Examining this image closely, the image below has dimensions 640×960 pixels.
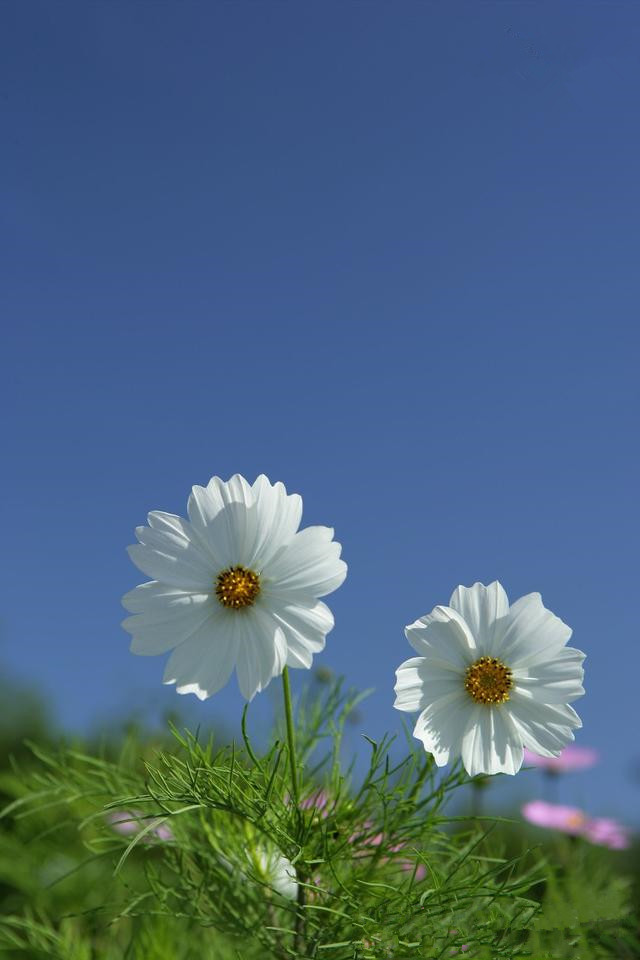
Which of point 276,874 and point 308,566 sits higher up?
point 308,566

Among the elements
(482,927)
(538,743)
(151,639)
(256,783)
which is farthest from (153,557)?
(482,927)

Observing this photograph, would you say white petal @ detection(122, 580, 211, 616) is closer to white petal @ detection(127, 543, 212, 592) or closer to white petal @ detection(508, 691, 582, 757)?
white petal @ detection(127, 543, 212, 592)

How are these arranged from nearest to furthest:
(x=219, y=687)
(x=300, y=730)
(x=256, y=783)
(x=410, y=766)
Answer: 1. (x=219, y=687)
2. (x=256, y=783)
3. (x=410, y=766)
4. (x=300, y=730)

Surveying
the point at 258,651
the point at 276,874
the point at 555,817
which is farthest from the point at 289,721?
the point at 555,817

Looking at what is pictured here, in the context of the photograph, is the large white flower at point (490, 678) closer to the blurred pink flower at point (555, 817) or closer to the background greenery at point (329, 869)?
the background greenery at point (329, 869)

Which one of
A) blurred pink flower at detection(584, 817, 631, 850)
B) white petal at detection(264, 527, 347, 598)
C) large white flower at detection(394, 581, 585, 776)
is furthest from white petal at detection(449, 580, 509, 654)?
blurred pink flower at detection(584, 817, 631, 850)

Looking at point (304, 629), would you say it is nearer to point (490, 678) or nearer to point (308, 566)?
point (308, 566)

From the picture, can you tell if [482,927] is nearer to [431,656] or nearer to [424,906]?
[424,906]

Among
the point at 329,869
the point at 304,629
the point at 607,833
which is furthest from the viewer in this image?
the point at 607,833
